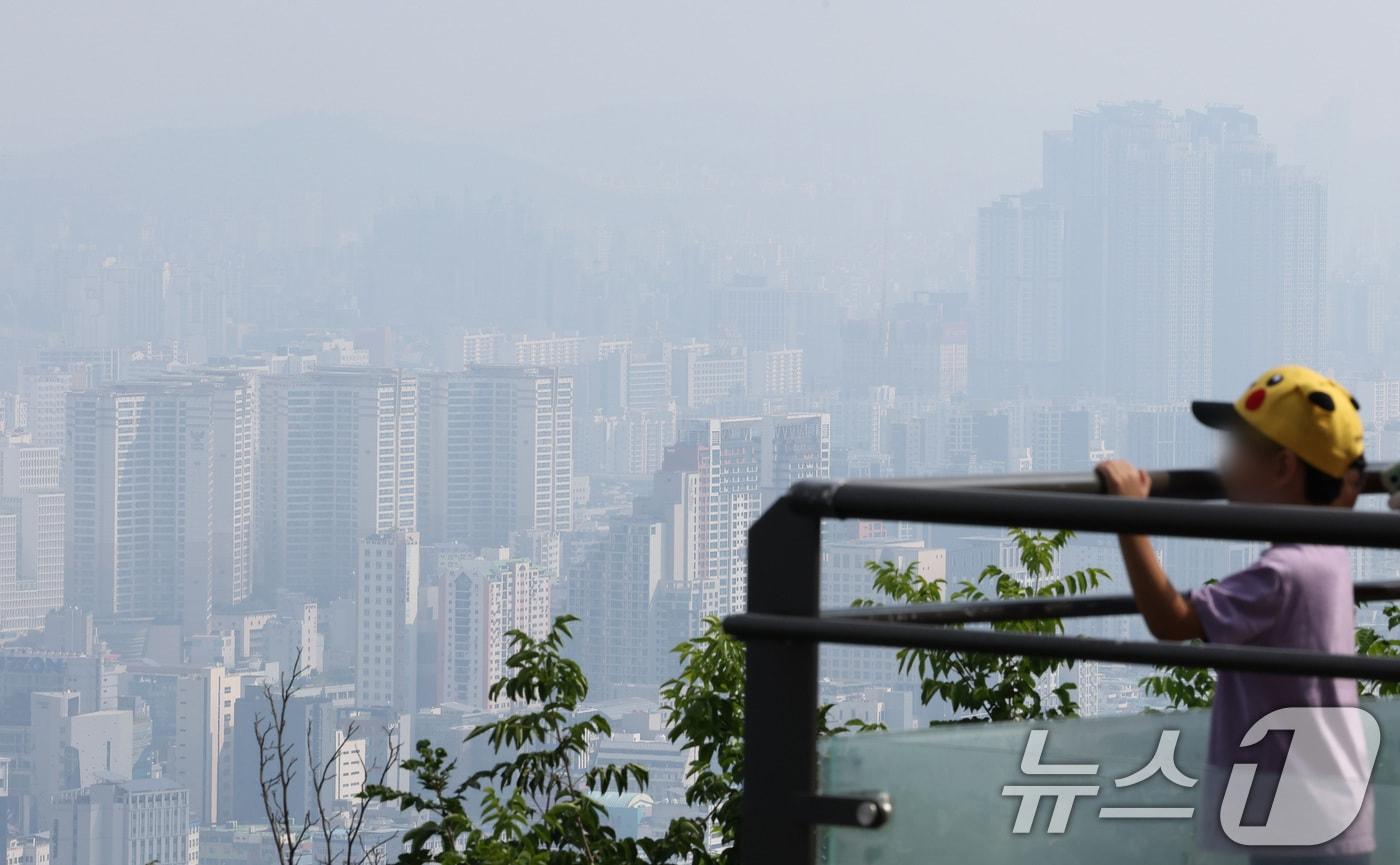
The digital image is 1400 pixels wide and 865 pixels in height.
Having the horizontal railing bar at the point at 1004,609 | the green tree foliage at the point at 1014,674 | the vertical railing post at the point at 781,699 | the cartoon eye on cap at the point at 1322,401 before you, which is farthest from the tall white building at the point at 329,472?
the vertical railing post at the point at 781,699

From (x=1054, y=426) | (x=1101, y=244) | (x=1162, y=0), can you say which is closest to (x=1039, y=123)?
(x=1162, y=0)

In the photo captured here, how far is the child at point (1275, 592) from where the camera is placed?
5.72ft

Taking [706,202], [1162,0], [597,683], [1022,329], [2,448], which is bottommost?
[597,683]

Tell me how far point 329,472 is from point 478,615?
67.6 ft

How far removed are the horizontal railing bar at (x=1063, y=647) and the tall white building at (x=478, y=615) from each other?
7851cm

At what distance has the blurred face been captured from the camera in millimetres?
2127

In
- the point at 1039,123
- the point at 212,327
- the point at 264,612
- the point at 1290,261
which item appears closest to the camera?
the point at 264,612

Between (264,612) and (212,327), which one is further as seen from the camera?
(212,327)

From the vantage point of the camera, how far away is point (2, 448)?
102m

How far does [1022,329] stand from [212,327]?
182 ft

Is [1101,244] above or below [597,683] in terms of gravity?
above

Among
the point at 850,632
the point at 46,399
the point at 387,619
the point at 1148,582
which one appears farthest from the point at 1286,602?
the point at 46,399

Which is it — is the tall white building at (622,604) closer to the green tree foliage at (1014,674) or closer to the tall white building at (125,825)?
the tall white building at (125,825)

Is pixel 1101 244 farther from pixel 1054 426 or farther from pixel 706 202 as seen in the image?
pixel 706 202
